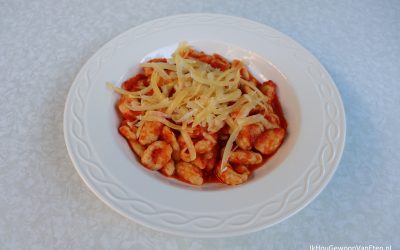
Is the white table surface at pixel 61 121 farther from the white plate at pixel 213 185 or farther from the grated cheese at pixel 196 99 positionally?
the grated cheese at pixel 196 99

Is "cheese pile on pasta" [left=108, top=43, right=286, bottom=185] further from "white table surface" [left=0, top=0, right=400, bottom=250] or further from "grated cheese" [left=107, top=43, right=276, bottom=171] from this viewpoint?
"white table surface" [left=0, top=0, right=400, bottom=250]

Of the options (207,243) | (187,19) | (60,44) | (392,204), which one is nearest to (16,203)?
(207,243)

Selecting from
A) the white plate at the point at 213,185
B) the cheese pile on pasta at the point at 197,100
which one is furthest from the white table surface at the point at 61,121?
the cheese pile on pasta at the point at 197,100

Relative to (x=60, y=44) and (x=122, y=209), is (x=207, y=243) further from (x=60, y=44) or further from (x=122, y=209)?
(x=60, y=44)

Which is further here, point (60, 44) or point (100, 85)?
point (60, 44)

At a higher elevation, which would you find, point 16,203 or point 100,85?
point 100,85

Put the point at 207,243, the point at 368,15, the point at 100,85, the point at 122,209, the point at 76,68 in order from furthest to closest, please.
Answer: the point at 368,15 → the point at 76,68 → the point at 100,85 → the point at 207,243 → the point at 122,209

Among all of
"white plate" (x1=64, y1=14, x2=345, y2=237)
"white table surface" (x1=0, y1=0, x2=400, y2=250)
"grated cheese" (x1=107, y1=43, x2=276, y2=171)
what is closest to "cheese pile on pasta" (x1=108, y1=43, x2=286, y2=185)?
"grated cheese" (x1=107, y1=43, x2=276, y2=171)
